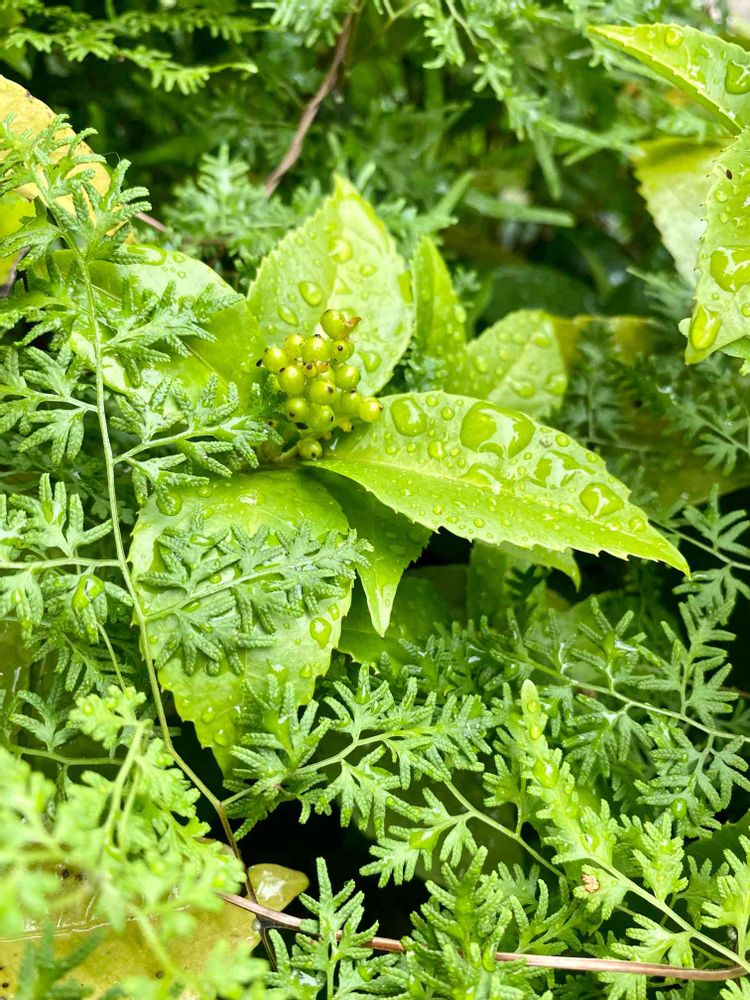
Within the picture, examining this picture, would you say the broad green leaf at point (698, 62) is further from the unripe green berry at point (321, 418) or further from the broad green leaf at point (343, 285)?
the unripe green berry at point (321, 418)

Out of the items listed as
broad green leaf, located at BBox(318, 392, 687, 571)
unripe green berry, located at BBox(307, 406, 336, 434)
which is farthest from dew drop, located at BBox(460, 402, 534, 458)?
unripe green berry, located at BBox(307, 406, 336, 434)

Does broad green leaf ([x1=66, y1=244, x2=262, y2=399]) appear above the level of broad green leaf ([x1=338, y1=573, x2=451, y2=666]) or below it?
above

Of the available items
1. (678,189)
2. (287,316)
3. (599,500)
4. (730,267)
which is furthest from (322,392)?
(678,189)

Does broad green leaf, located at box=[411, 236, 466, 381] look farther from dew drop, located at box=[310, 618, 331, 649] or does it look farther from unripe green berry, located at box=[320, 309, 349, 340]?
dew drop, located at box=[310, 618, 331, 649]

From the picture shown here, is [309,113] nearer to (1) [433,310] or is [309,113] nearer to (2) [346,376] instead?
(1) [433,310]

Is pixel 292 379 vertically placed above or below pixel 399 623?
above

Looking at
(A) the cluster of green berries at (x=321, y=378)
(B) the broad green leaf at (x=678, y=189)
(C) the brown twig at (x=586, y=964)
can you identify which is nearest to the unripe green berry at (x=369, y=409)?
(A) the cluster of green berries at (x=321, y=378)
